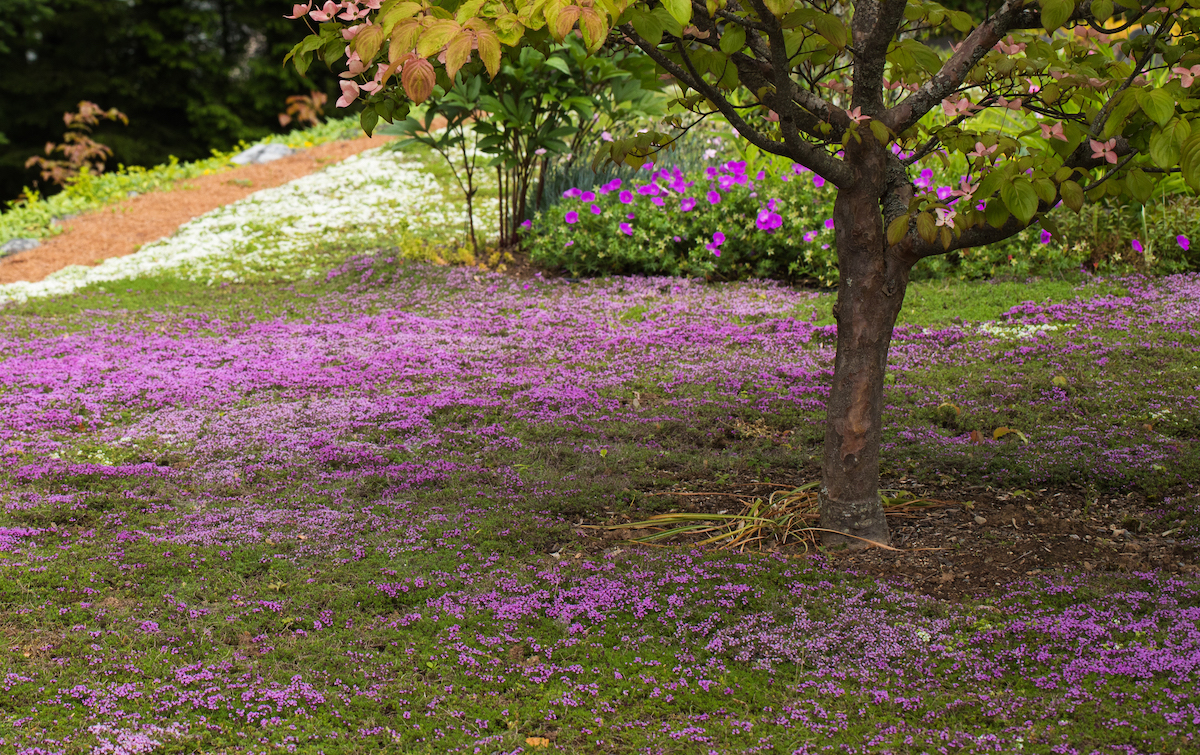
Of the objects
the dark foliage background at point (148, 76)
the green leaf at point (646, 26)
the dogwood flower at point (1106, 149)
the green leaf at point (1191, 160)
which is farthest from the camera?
the dark foliage background at point (148, 76)

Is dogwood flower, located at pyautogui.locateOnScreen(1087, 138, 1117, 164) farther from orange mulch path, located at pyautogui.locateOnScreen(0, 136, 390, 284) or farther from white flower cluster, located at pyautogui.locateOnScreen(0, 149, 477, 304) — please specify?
orange mulch path, located at pyautogui.locateOnScreen(0, 136, 390, 284)

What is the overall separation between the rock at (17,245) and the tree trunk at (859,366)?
10.9 metres

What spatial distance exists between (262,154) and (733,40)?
1454cm

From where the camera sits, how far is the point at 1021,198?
8.20 ft

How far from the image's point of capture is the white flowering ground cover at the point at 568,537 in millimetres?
2391

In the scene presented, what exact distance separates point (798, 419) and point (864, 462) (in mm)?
1407

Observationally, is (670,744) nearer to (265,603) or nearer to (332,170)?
(265,603)

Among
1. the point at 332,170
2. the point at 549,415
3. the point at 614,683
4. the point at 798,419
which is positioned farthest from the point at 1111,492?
the point at 332,170

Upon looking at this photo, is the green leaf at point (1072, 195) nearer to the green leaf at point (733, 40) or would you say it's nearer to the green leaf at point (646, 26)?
the green leaf at point (733, 40)

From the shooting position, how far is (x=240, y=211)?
11172 mm

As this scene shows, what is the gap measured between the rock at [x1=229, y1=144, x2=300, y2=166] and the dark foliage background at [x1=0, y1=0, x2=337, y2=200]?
10.5 ft

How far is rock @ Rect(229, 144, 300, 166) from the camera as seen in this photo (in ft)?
Result: 50.0

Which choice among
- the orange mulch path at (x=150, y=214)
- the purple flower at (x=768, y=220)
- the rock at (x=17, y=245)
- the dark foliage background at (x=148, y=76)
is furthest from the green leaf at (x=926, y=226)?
the dark foliage background at (x=148, y=76)

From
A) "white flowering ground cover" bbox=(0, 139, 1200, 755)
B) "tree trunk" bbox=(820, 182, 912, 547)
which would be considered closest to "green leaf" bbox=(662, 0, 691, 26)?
"tree trunk" bbox=(820, 182, 912, 547)
